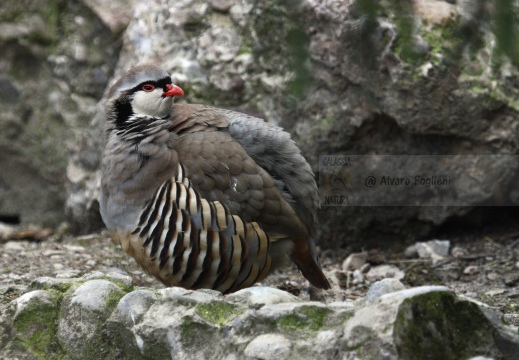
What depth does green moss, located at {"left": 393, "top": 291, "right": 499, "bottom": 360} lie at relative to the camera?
9.87 feet

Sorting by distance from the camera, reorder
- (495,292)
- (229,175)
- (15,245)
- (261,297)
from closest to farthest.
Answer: (261,297), (229,175), (495,292), (15,245)

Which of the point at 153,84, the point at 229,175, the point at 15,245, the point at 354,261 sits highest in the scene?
the point at 153,84

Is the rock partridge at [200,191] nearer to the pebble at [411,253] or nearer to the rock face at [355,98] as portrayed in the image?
the rock face at [355,98]

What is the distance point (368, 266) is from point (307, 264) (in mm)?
977

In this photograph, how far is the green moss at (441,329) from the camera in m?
3.01

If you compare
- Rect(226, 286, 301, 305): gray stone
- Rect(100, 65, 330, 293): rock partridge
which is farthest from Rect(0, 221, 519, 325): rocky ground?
Rect(226, 286, 301, 305): gray stone

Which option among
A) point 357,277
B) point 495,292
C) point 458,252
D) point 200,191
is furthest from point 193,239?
point 458,252

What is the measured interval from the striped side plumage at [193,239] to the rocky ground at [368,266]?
799 millimetres

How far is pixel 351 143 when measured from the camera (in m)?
6.33

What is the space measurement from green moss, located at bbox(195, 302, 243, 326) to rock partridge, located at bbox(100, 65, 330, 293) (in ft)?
4.16

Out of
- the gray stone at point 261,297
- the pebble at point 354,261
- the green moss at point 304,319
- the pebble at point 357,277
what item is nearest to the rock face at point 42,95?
the pebble at point 354,261

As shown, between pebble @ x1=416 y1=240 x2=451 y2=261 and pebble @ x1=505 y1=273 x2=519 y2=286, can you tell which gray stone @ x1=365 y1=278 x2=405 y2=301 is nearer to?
pebble @ x1=505 y1=273 x2=519 y2=286

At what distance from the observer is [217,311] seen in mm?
3547

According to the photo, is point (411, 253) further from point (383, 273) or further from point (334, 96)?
point (334, 96)
